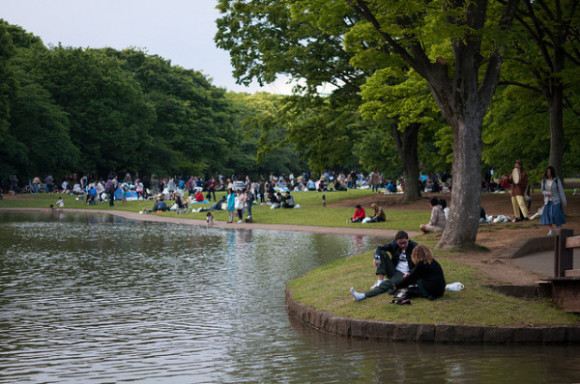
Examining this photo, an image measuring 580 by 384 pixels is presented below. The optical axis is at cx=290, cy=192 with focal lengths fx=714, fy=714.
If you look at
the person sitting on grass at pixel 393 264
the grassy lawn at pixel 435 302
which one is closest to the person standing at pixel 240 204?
the grassy lawn at pixel 435 302

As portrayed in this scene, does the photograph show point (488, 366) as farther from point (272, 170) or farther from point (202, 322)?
point (272, 170)

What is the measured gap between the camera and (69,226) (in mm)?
33062

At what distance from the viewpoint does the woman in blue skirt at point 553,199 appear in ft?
61.1

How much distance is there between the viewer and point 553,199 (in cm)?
1878

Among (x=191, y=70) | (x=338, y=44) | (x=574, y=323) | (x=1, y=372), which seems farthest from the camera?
(x=191, y=70)

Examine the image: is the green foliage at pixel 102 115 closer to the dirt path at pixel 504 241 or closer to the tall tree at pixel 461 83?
the dirt path at pixel 504 241

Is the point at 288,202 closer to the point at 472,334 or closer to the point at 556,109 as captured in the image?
the point at 556,109

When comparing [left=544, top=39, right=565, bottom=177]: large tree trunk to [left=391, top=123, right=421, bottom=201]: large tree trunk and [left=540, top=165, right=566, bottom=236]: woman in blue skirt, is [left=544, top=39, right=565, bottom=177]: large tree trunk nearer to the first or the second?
[left=540, top=165, right=566, bottom=236]: woman in blue skirt

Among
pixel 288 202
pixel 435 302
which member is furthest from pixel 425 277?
pixel 288 202

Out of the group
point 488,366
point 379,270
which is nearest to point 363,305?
point 379,270

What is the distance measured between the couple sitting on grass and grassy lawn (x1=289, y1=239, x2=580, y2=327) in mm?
154

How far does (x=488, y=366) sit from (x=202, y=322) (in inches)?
186

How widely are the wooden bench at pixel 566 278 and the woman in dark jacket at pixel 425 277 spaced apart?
5.84 feet

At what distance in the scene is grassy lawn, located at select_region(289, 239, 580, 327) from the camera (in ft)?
33.8
